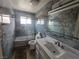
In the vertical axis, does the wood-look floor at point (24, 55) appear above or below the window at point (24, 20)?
below

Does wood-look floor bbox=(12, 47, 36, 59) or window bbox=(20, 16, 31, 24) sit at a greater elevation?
window bbox=(20, 16, 31, 24)

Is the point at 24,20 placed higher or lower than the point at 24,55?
higher

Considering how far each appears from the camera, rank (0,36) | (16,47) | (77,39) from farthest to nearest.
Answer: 1. (16,47)
2. (0,36)
3. (77,39)

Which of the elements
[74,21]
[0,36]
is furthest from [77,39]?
[0,36]

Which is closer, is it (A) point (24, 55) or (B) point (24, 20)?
(A) point (24, 55)

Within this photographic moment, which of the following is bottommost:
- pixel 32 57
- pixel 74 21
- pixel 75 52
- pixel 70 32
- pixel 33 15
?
pixel 32 57

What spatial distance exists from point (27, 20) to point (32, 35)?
3.50 ft

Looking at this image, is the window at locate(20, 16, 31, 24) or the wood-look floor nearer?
the wood-look floor

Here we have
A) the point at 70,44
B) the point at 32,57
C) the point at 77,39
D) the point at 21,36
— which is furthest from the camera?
the point at 21,36

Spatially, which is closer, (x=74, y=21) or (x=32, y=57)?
(x=74, y=21)

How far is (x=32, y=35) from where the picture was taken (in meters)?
4.42

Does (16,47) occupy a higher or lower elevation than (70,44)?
lower

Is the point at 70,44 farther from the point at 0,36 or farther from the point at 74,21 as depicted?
the point at 0,36

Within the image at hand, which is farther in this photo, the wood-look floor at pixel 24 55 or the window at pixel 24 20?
the window at pixel 24 20
